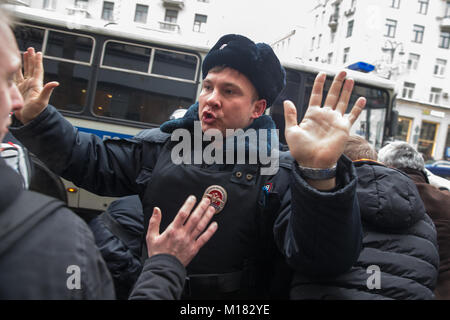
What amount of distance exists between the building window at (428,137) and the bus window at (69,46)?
29.6m

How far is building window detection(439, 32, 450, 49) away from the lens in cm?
2955

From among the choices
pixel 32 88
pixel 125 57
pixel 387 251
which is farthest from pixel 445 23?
pixel 32 88

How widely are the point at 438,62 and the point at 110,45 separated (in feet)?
109

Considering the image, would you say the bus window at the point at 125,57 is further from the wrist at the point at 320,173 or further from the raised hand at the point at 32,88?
the wrist at the point at 320,173

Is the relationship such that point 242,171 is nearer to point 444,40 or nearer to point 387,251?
point 387,251

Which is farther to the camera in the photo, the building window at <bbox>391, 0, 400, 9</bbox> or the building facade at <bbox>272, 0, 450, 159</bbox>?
the building window at <bbox>391, 0, 400, 9</bbox>

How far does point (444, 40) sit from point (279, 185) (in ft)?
118

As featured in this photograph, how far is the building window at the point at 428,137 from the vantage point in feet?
91.7

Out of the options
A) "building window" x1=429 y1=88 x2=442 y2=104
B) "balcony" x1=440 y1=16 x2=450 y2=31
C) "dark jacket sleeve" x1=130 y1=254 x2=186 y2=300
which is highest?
"balcony" x1=440 y1=16 x2=450 y2=31

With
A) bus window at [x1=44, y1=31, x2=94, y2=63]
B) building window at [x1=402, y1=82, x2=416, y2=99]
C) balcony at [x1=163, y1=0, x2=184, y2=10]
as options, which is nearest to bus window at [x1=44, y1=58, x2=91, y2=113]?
bus window at [x1=44, y1=31, x2=94, y2=63]

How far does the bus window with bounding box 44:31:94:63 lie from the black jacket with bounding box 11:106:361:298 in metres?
3.71

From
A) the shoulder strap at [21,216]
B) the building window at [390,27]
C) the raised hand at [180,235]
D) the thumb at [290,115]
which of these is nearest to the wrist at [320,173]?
the thumb at [290,115]

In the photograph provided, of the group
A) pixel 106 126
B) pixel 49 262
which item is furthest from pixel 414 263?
pixel 106 126

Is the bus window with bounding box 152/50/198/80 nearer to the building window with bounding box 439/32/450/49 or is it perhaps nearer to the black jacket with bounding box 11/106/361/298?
the black jacket with bounding box 11/106/361/298
